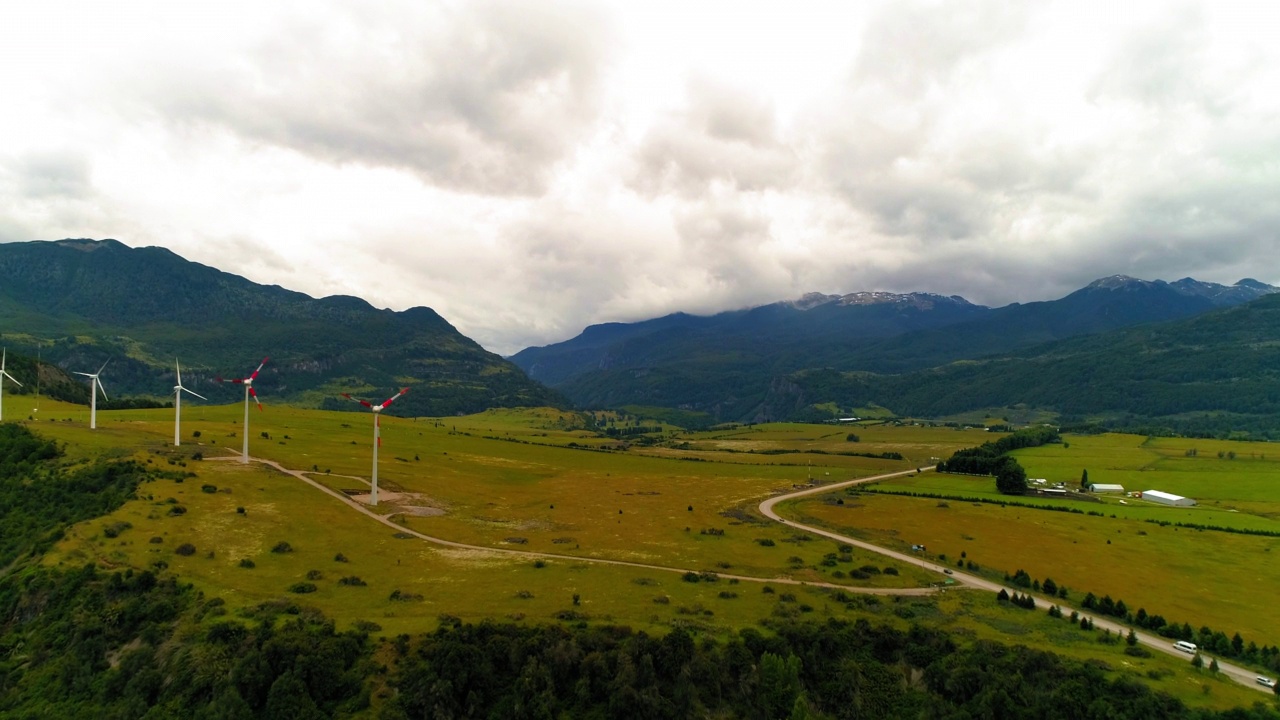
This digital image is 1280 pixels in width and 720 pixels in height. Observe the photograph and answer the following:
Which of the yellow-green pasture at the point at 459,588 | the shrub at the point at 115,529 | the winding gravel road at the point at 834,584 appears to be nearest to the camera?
the winding gravel road at the point at 834,584

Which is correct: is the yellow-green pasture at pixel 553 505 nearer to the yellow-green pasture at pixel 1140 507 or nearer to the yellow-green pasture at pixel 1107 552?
the yellow-green pasture at pixel 1107 552

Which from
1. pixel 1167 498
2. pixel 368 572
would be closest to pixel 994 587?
pixel 368 572

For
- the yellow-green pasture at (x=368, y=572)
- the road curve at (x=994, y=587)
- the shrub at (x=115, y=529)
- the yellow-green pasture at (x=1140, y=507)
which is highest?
the shrub at (x=115, y=529)

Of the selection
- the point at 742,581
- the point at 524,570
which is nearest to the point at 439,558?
the point at 524,570

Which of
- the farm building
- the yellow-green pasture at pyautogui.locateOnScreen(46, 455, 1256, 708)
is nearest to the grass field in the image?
the yellow-green pasture at pyautogui.locateOnScreen(46, 455, 1256, 708)

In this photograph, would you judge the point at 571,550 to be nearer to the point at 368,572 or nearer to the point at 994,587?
the point at 368,572

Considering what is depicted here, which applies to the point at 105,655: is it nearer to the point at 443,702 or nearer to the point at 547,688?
the point at 443,702

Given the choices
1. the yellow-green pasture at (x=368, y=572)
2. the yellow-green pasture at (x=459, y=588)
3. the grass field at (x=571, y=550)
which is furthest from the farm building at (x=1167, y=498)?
the yellow-green pasture at (x=368, y=572)
